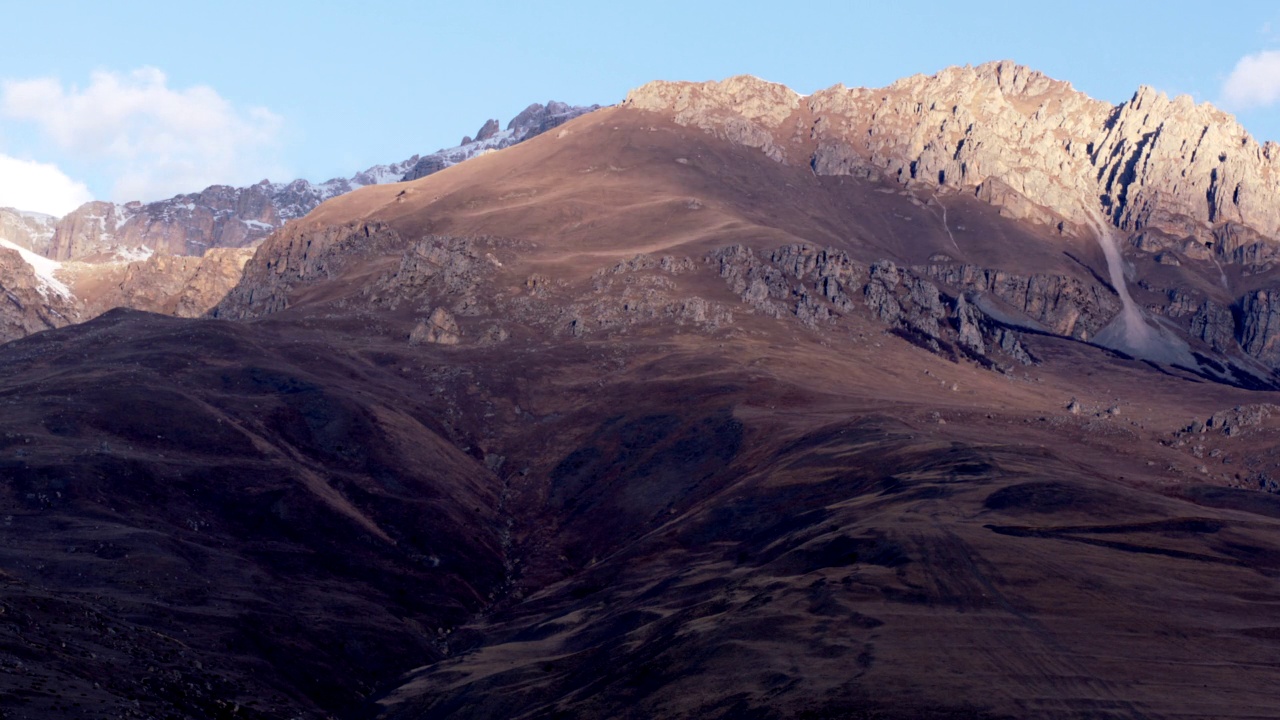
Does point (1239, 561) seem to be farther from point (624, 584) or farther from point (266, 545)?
point (266, 545)

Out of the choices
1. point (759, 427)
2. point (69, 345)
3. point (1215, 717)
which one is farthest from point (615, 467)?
point (1215, 717)

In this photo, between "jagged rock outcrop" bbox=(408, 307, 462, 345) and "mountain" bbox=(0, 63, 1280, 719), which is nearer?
"mountain" bbox=(0, 63, 1280, 719)

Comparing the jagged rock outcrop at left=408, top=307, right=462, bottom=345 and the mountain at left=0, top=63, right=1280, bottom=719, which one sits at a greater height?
the jagged rock outcrop at left=408, top=307, right=462, bottom=345

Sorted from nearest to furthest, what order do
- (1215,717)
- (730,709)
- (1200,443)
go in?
(1215,717) < (730,709) < (1200,443)

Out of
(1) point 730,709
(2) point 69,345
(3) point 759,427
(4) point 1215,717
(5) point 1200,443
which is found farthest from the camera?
(5) point 1200,443

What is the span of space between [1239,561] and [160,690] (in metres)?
70.0

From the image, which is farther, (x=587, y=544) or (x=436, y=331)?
(x=436, y=331)

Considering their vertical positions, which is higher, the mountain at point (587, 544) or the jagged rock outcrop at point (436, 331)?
the jagged rock outcrop at point (436, 331)

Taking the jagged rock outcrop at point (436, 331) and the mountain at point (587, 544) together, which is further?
the jagged rock outcrop at point (436, 331)

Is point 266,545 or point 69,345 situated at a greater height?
point 69,345

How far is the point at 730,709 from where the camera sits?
61469 mm

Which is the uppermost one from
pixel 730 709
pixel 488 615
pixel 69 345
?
pixel 69 345

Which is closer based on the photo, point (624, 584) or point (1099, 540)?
point (1099, 540)

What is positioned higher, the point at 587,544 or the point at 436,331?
the point at 436,331
